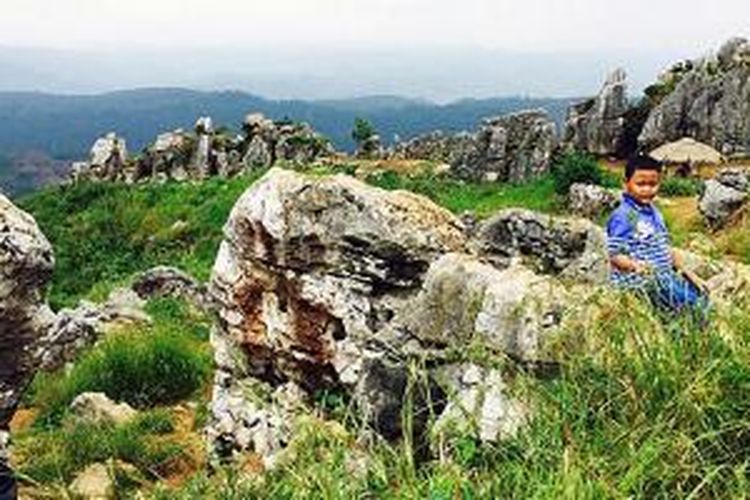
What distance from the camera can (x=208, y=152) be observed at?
54812mm

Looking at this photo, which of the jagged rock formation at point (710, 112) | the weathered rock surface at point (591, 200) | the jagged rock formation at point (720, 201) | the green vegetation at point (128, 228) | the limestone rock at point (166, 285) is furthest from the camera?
the jagged rock formation at point (710, 112)

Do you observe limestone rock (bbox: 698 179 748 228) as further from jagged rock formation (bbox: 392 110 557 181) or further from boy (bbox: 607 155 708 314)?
Answer: jagged rock formation (bbox: 392 110 557 181)

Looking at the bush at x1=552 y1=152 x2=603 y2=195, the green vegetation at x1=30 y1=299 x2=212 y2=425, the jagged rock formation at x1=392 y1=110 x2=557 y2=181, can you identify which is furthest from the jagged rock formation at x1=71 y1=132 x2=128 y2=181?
the green vegetation at x1=30 y1=299 x2=212 y2=425

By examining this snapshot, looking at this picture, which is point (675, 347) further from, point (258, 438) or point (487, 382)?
point (258, 438)

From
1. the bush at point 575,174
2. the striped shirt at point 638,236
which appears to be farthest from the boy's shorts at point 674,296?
the bush at point 575,174

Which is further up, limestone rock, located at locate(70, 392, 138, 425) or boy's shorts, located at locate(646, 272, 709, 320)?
boy's shorts, located at locate(646, 272, 709, 320)

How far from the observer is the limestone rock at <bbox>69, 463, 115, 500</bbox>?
29.3ft

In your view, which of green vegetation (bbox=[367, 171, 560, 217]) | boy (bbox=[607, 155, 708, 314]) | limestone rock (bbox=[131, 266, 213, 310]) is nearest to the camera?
boy (bbox=[607, 155, 708, 314])

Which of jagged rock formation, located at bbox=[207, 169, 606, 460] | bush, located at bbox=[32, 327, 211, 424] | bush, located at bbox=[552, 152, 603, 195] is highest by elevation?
jagged rock formation, located at bbox=[207, 169, 606, 460]

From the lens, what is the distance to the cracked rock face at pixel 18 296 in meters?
7.04

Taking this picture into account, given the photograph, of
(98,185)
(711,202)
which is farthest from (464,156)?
(711,202)

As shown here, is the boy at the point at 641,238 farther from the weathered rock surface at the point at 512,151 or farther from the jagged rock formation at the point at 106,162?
the jagged rock formation at the point at 106,162

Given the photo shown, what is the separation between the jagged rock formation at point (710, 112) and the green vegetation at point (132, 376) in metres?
31.1

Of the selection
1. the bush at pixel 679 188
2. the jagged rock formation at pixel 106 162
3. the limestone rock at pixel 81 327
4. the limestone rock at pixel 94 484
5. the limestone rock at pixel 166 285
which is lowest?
the jagged rock formation at pixel 106 162
